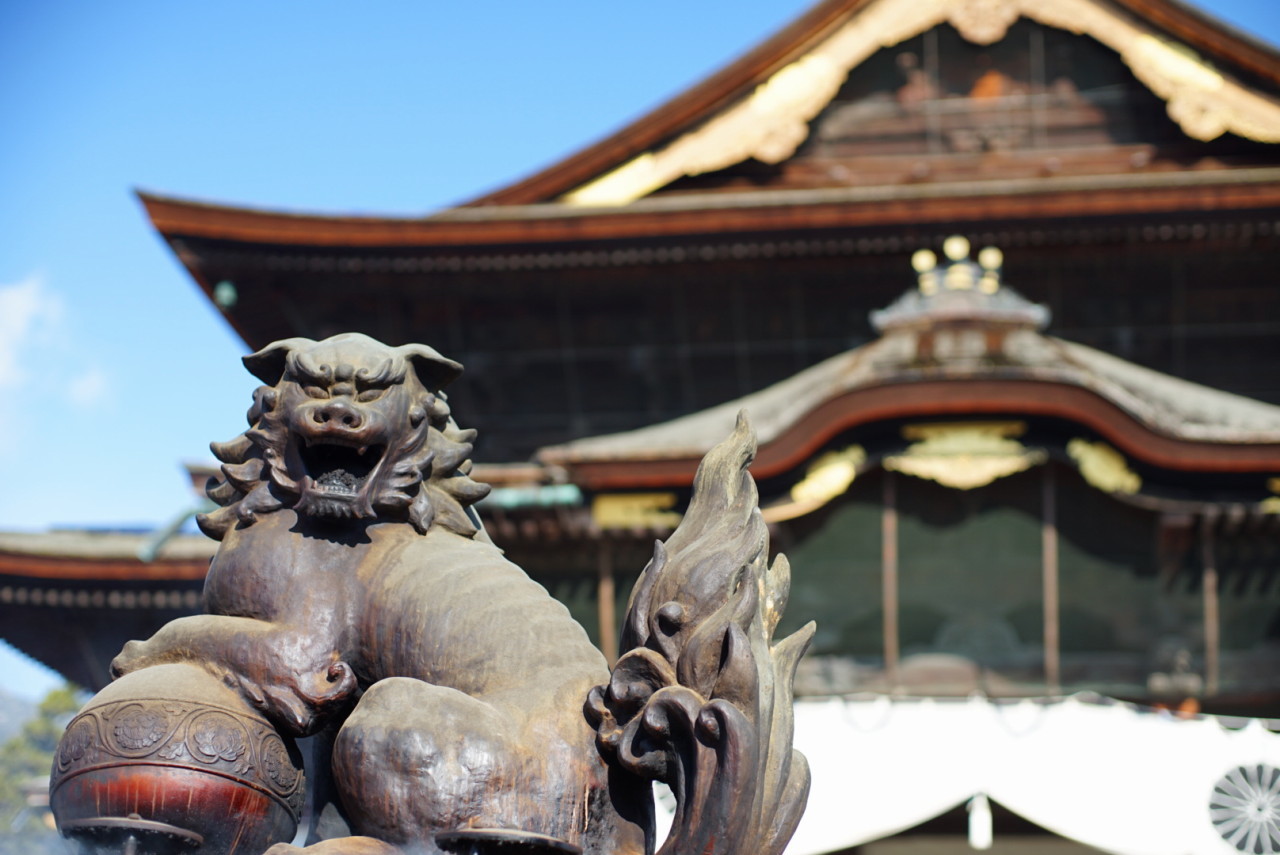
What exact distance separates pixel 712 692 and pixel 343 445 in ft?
2.37

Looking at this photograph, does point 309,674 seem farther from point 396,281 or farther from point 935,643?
point 396,281

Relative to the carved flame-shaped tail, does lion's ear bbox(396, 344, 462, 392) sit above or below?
above

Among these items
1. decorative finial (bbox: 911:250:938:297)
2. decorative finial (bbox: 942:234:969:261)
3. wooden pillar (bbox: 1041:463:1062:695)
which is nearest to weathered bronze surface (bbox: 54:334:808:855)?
wooden pillar (bbox: 1041:463:1062:695)

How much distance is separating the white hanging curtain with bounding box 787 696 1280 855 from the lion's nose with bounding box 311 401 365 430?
586 cm

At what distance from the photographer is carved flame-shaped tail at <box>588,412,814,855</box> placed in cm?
208

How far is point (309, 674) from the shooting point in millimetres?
2318

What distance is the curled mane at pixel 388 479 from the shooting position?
97.7 inches

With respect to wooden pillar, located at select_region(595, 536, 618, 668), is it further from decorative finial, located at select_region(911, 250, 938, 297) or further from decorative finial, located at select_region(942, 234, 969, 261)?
decorative finial, located at select_region(942, 234, 969, 261)

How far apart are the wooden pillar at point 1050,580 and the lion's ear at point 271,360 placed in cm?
811

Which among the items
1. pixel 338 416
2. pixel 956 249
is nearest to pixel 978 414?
pixel 956 249

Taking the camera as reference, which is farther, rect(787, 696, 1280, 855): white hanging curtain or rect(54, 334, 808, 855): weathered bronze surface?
rect(787, 696, 1280, 855): white hanging curtain

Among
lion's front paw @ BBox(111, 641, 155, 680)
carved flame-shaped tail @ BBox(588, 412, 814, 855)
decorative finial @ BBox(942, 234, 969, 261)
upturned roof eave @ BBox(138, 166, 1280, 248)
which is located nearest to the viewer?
carved flame-shaped tail @ BBox(588, 412, 814, 855)

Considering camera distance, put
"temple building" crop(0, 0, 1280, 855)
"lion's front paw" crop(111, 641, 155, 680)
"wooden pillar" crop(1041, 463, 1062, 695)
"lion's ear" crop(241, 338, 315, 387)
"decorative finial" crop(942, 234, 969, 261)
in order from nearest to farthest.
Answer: "lion's front paw" crop(111, 641, 155, 680) < "lion's ear" crop(241, 338, 315, 387) < "temple building" crop(0, 0, 1280, 855) < "wooden pillar" crop(1041, 463, 1062, 695) < "decorative finial" crop(942, 234, 969, 261)

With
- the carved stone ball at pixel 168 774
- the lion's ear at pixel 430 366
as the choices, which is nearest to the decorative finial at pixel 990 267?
A: the lion's ear at pixel 430 366
